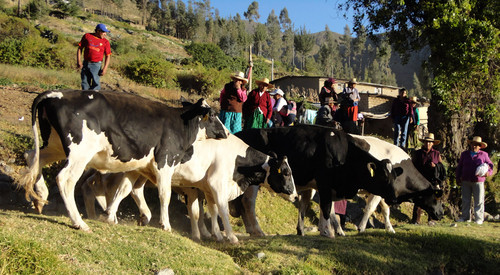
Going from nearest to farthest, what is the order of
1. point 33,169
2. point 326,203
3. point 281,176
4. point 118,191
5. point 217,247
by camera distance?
point 33,169
point 217,247
point 118,191
point 281,176
point 326,203

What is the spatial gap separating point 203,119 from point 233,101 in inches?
103

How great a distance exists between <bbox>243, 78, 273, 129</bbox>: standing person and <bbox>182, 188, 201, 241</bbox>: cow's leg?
3.15m

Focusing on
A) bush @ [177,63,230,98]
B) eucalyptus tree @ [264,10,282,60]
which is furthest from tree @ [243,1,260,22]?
bush @ [177,63,230,98]

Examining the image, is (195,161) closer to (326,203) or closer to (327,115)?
(326,203)

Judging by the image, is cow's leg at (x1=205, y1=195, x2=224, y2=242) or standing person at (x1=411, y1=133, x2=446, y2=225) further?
standing person at (x1=411, y1=133, x2=446, y2=225)

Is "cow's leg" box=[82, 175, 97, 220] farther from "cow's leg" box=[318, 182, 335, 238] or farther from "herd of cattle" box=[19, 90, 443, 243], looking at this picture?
"cow's leg" box=[318, 182, 335, 238]

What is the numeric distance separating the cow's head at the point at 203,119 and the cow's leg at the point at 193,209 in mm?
1262

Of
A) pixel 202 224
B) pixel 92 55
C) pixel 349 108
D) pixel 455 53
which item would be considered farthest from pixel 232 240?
pixel 455 53

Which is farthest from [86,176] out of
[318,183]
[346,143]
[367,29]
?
[367,29]

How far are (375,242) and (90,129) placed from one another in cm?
568

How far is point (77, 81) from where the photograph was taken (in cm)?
2700

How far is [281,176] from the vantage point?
10.2 m

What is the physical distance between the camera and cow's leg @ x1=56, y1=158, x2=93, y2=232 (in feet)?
24.5

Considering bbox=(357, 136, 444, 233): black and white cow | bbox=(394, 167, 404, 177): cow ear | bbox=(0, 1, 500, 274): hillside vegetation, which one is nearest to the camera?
bbox=(0, 1, 500, 274): hillside vegetation
